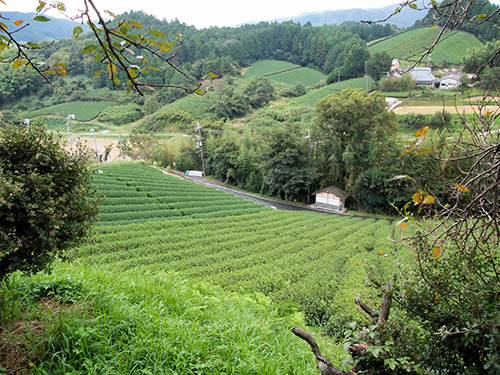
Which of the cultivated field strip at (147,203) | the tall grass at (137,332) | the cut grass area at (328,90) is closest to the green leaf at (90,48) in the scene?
the tall grass at (137,332)

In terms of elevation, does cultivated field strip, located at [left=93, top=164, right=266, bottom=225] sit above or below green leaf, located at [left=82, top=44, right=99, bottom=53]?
below

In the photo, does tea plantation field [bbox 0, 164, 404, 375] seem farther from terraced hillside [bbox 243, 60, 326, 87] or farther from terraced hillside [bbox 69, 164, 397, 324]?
terraced hillside [bbox 243, 60, 326, 87]

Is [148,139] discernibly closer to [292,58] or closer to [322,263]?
[322,263]

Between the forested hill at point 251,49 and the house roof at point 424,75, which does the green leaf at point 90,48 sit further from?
the forested hill at point 251,49

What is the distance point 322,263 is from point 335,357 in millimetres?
5270

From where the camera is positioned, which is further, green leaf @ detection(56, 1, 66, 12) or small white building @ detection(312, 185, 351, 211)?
small white building @ detection(312, 185, 351, 211)

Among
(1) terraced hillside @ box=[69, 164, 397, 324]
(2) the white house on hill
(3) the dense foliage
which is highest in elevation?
(2) the white house on hill

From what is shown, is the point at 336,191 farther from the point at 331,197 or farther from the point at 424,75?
the point at 424,75

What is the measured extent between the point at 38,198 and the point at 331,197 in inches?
836

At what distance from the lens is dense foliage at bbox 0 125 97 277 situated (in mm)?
2615

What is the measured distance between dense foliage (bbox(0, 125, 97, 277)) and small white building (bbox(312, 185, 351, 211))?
20481mm

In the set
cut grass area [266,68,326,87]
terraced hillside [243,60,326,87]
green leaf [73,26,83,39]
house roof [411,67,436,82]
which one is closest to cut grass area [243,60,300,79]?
terraced hillside [243,60,326,87]

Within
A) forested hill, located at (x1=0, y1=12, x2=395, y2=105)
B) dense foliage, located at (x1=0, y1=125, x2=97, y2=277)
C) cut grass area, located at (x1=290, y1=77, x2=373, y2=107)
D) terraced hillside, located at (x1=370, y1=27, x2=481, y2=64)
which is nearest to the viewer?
dense foliage, located at (x1=0, y1=125, x2=97, y2=277)

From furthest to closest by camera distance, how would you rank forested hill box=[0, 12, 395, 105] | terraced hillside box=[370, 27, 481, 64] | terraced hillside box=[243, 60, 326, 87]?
terraced hillside box=[243, 60, 326, 87]
forested hill box=[0, 12, 395, 105]
terraced hillside box=[370, 27, 481, 64]
